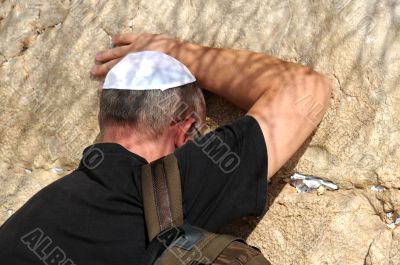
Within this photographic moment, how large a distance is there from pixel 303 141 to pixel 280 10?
512mm

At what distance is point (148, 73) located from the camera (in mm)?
2297

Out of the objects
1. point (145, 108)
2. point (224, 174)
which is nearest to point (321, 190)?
point (224, 174)

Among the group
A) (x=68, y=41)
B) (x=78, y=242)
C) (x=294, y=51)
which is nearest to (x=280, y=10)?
(x=294, y=51)

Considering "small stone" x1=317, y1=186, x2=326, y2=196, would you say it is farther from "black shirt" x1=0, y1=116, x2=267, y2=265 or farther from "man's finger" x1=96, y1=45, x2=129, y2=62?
"man's finger" x1=96, y1=45, x2=129, y2=62

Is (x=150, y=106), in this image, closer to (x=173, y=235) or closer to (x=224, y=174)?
(x=224, y=174)

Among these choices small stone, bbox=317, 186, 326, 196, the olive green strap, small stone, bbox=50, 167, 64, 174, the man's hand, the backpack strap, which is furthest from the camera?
small stone, bbox=50, 167, 64, 174

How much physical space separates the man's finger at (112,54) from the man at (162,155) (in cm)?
28

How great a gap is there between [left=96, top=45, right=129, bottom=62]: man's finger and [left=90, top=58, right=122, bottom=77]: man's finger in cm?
2

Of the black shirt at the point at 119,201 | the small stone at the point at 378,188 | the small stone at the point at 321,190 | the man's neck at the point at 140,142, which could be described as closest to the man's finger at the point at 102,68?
the man's neck at the point at 140,142

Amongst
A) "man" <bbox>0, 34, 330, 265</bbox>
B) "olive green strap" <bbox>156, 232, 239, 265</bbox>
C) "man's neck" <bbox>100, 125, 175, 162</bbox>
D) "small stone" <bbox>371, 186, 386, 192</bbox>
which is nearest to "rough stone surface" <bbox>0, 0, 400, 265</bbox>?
"small stone" <bbox>371, 186, 386, 192</bbox>

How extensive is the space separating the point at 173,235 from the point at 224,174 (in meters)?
0.26

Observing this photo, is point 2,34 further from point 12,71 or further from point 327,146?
point 327,146

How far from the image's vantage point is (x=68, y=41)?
2.82 m

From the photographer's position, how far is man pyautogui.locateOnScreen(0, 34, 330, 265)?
207 cm
